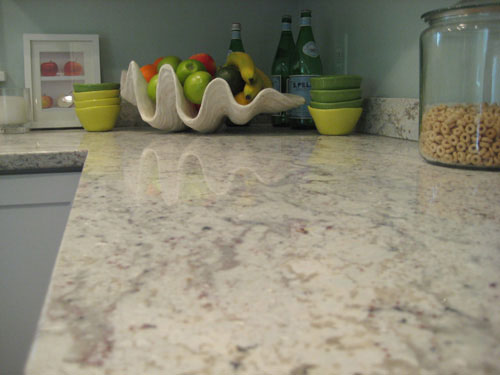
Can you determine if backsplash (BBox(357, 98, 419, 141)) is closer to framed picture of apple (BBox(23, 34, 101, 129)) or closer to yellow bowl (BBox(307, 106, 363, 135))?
yellow bowl (BBox(307, 106, 363, 135))

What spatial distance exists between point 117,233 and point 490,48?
0.62m

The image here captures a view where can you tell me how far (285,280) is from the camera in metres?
0.32

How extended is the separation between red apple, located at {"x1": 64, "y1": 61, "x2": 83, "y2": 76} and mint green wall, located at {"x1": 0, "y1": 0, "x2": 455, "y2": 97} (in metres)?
0.08

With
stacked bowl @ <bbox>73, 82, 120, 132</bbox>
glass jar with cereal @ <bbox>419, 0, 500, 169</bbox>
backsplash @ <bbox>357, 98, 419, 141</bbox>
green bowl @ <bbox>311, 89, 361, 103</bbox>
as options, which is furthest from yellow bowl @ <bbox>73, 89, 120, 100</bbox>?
glass jar with cereal @ <bbox>419, 0, 500, 169</bbox>

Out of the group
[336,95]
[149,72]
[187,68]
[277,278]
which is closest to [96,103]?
[149,72]

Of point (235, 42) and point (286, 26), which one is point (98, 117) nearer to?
point (235, 42)

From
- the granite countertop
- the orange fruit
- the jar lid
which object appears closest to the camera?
the granite countertop

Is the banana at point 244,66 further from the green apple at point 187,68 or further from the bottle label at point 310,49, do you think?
the bottle label at point 310,49

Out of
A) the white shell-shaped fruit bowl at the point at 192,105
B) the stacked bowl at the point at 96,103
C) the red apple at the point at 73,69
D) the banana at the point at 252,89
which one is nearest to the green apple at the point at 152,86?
the white shell-shaped fruit bowl at the point at 192,105

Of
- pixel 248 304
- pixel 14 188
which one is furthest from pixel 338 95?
pixel 248 304

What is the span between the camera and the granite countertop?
0.23 m

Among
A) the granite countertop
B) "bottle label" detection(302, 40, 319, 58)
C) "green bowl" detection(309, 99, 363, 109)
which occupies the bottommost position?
the granite countertop

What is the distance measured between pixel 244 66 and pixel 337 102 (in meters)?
0.28

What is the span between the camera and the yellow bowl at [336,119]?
1222 millimetres
